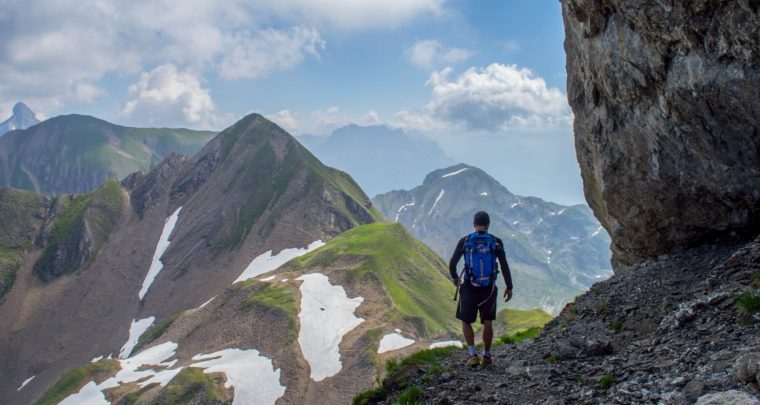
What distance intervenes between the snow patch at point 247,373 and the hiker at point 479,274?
71.7 meters

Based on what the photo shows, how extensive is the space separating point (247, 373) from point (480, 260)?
79.3 meters

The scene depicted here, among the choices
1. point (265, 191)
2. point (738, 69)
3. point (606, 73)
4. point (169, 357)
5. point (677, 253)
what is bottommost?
point (169, 357)

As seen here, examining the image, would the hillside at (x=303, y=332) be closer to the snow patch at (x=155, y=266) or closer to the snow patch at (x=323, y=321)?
the snow patch at (x=323, y=321)

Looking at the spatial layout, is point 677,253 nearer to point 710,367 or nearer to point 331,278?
point 710,367

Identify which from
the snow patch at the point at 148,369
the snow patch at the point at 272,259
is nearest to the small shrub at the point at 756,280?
the snow patch at the point at 148,369

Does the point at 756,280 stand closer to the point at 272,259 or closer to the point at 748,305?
the point at 748,305

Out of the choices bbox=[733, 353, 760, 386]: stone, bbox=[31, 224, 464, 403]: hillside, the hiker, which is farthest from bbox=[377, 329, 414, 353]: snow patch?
bbox=[733, 353, 760, 386]: stone

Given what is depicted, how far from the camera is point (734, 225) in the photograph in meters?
16.6

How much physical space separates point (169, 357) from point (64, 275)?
121 meters

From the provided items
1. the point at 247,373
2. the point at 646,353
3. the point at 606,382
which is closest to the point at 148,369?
the point at 247,373

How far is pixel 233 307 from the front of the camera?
110 metres

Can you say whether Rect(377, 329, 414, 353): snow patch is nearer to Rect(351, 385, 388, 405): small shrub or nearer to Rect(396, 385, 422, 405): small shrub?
Rect(351, 385, 388, 405): small shrub

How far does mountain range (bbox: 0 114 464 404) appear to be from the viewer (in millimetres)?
84312

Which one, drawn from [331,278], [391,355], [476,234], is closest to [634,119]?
[476,234]
